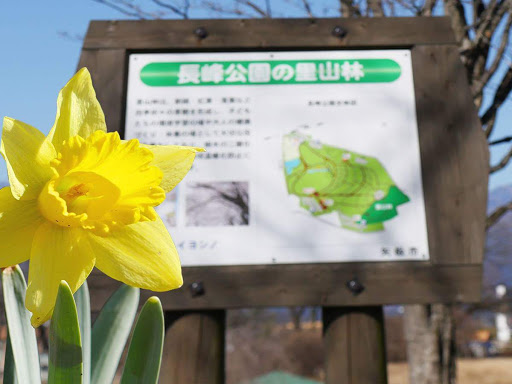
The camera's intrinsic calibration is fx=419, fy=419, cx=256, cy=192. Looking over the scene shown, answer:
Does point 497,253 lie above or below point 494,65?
below

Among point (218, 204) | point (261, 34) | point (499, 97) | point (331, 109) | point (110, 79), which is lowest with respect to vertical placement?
point (218, 204)

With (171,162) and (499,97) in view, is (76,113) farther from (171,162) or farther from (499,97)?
(499,97)

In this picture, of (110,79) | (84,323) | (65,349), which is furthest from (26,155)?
(110,79)

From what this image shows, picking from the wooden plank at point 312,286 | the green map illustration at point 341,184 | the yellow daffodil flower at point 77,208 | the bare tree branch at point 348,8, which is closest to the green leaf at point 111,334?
the yellow daffodil flower at point 77,208

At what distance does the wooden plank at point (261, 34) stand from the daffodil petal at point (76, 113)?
48.5 inches

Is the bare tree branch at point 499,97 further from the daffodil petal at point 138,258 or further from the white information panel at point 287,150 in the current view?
the daffodil petal at point 138,258

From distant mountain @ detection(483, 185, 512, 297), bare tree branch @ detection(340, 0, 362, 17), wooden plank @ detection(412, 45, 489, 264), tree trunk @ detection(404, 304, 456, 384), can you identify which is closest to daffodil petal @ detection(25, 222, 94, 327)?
wooden plank @ detection(412, 45, 489, 264)

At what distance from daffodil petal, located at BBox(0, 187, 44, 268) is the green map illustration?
1.11m

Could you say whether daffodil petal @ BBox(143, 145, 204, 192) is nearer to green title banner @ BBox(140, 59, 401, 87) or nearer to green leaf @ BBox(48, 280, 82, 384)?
green leaf @ BBox(48, 280, 82, 384)

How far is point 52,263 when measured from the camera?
1.10ft

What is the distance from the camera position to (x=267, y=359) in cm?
816

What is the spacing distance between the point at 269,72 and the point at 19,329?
48.9 inches

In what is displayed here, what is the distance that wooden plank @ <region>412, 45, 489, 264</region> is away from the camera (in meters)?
1.37

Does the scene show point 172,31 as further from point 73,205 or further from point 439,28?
point 73,205
